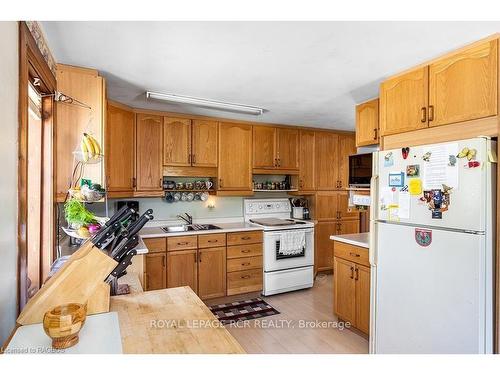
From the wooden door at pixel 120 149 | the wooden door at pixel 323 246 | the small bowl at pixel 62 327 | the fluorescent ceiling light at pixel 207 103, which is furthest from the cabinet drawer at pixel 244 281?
the small bowl at pixel 62 327

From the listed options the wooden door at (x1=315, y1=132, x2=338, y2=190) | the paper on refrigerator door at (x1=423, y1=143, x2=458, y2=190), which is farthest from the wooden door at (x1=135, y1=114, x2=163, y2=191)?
the paper on refrigerator door at (x1=423, y1=143, x2=458, y2=190)

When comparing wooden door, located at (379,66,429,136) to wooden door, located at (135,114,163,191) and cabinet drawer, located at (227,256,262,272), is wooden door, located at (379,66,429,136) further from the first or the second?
wooden door, located at (135,114,163,191)

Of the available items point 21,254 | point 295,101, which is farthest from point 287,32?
point 21,254

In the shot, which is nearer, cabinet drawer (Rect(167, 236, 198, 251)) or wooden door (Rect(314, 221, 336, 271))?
cabinet drawer (Rect(167, 236, 198, 251))

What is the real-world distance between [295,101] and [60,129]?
203cm

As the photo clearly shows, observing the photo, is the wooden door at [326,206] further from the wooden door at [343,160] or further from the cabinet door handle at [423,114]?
the cabinet door handle at [423,114]

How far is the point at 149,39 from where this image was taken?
1.66 m

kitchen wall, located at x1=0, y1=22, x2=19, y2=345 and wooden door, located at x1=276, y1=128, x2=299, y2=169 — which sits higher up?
wooden door, located at x1=276, y1=128, x2=299, y2=169

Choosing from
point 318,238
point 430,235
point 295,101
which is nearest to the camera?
point 430,235

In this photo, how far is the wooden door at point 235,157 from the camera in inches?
145

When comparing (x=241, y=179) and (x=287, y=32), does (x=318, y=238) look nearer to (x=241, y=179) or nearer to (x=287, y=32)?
(x=241, y=179)

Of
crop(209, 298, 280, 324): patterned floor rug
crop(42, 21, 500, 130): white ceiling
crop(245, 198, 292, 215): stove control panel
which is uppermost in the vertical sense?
crop(42, 21, 500, 130): white ceiling

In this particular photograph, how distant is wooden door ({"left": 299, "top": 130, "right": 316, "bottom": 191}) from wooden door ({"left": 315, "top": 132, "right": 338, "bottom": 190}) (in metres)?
0.09

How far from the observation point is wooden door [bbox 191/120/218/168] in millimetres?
3537
